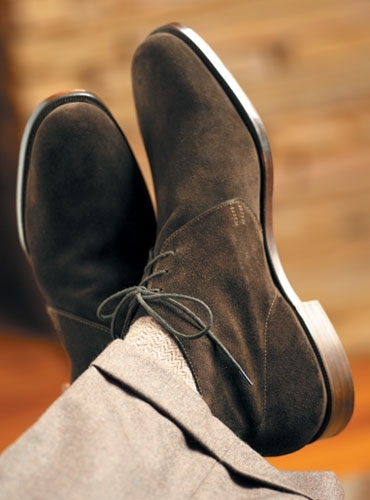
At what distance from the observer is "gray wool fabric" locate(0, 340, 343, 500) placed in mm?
538

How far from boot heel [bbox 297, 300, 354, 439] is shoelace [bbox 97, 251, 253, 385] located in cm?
8

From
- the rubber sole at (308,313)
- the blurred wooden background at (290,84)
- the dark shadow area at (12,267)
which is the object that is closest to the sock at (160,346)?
the rubber sole at (308,313)

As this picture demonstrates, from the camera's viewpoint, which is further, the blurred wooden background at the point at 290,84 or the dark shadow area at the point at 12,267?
the dark shadow area at the point at 12,267

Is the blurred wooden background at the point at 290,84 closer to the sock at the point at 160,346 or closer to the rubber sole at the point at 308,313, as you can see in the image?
the rubber sole at the point at 308,313

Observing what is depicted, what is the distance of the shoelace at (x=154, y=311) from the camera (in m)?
0.76

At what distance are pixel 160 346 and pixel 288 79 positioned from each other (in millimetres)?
948

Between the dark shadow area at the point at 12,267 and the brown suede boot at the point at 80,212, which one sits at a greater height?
the brown suede boot at the point at 80,212

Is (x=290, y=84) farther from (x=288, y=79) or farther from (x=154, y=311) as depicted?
(x=154, y=311)

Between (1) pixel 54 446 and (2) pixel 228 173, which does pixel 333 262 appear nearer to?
(2) pixel 228 173

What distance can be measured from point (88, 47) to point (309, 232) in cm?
57

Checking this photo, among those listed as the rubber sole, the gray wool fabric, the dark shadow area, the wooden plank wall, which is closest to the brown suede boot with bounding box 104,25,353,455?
the rubber sole

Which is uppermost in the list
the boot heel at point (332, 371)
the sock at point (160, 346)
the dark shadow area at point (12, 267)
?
the sock at point (160, 346)

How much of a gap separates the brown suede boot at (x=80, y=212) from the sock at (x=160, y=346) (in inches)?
6.3

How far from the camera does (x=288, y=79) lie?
1.57 metres
